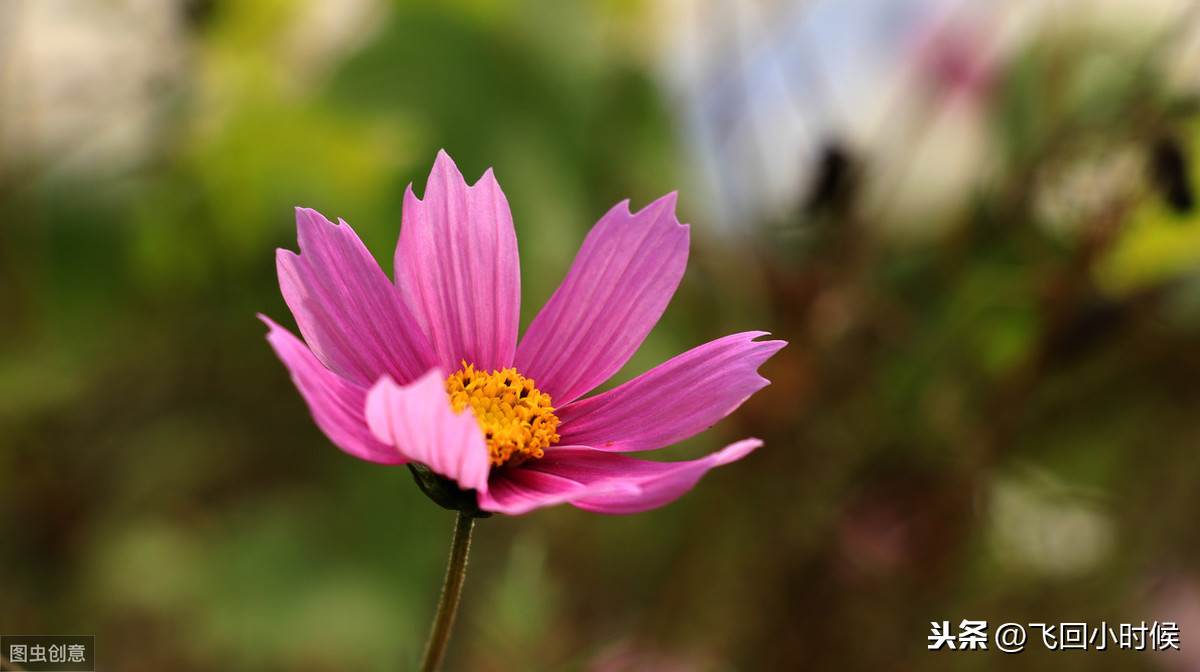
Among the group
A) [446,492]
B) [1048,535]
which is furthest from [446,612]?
[1048,535]

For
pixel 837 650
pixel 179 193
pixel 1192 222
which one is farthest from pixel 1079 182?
pixel 179 193

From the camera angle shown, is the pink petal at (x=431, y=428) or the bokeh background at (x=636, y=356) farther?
the bokeh background at (x=636, y=356)

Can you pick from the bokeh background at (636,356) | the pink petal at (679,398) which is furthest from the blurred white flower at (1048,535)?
the pink petal at (679,398)

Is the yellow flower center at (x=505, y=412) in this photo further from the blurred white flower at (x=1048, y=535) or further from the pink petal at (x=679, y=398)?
the blurred white flower at (x=1048, y=535)

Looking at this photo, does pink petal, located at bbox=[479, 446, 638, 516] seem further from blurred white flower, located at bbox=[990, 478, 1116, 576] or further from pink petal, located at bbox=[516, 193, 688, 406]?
blurred white flower, located at bbox=[990, 478, 1116, 576]

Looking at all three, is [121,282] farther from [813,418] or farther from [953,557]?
[953,557]

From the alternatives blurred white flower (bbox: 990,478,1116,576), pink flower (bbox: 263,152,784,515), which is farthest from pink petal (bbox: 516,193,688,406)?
blurred white flower (bbox: 990,478,1116,576)
